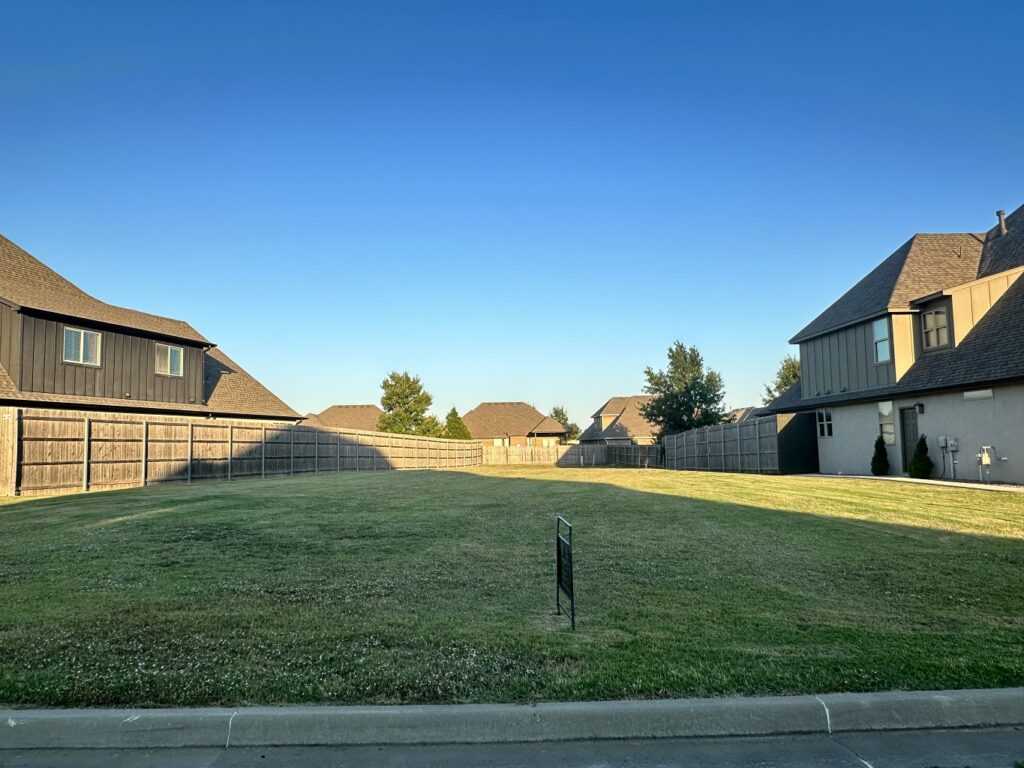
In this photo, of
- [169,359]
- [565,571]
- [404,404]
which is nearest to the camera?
[565,571]

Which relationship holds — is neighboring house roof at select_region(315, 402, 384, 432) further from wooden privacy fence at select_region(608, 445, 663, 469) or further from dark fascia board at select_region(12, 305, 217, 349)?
dark fascia board at select_region(12, 305, 217, 349)

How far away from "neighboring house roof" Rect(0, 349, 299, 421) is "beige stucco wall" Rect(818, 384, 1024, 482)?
23.3 m

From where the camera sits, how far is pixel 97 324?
21375 millimetres

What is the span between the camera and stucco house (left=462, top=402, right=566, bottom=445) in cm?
7538

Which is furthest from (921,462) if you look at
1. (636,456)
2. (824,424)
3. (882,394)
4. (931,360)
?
(636,456)

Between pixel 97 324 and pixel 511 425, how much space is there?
56.9 m

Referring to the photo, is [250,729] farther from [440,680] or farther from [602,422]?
Answer: [602,422]

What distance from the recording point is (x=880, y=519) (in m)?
10.8

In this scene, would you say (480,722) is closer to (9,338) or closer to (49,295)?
(9,338)

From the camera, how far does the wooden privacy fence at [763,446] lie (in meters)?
27.0

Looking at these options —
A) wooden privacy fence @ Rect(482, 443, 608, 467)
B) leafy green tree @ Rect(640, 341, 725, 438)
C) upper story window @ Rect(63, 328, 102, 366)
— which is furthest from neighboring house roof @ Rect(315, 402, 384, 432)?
upper story window @ Rect(63, 328, 102, 366)

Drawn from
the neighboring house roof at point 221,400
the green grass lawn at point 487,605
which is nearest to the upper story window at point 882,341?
the green grass lawn at point 487,605

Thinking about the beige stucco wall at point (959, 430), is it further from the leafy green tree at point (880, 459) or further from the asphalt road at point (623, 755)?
the asphalt road at point (623, 755)

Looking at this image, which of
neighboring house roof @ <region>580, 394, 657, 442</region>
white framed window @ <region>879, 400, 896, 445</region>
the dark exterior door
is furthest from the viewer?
neighboring house roof @ <region>580, 394, 657, 442</region>
